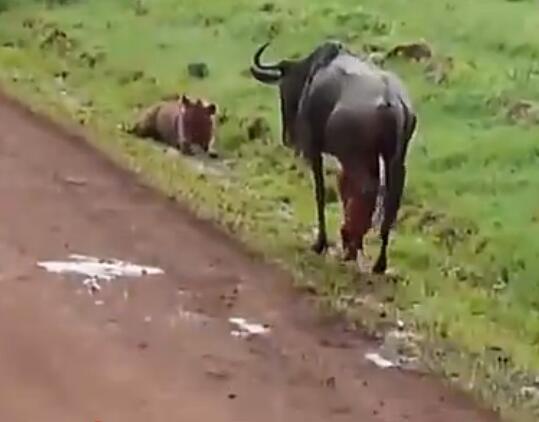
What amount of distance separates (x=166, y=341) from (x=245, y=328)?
57cm

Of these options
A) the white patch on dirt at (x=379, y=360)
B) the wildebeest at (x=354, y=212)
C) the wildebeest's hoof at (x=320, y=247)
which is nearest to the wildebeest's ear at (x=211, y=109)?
the wildebeest's hoof at (x=320, y=247)

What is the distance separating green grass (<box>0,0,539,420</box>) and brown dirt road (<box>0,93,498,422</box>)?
0.40m

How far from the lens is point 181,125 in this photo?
15914 millimetres

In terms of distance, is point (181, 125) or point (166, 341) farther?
point (181, 125)

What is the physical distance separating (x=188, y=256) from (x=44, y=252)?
3.15ft

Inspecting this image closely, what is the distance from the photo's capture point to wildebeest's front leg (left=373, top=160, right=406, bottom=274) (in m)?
10.6

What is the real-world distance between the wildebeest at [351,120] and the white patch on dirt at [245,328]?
1741 millimetres

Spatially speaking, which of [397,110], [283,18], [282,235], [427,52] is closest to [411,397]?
[397,110]

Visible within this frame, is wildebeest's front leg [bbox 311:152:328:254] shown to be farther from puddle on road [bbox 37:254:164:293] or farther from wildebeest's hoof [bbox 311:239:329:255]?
puddle on road [bbox 37:254:164:293]

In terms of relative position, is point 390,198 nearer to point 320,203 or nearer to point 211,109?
point 320,203

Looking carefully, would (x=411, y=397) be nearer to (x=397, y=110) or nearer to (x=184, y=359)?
(x=184, y=359)

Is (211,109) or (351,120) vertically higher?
(351,120)

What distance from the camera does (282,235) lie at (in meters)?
11.9

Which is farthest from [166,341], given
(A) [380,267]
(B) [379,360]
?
(A) [380,267]
